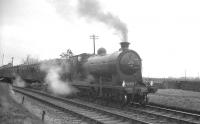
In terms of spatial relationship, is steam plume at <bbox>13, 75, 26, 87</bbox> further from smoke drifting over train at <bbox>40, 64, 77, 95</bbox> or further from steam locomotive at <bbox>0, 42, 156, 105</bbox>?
steam locomotive at <bbox>0, 42, 156, 105</bbox>

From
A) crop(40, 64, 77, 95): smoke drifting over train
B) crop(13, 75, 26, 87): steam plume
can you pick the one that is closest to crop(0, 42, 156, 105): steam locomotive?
crop(40, 64, 77, 95): smoke drifting over train

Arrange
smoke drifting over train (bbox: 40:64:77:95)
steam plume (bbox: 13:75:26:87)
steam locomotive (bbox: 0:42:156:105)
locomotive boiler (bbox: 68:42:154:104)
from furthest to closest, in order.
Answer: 1. steam plume (bbox: 13:75:26:87)
2. smoke drifting over train (bbox: 40:64:77:95)
3. steam locomotive (bbox: 0:42:156:105)
4. locomotive boiler (bbox: 68:42:154:104)

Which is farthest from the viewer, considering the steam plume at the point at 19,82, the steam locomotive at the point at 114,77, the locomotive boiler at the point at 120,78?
the steam plume at the point at 19,82

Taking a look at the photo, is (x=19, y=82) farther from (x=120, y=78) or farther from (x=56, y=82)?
(x=120, y=78)

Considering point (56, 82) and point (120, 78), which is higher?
point (120, 78)

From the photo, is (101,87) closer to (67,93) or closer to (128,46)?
(128,46)

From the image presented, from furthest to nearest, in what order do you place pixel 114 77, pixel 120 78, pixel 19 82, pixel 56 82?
pixel 19 82 < pixel 56 82 < pixel 114 77 < pixel 120 78

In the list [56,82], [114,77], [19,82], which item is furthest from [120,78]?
[19,82]

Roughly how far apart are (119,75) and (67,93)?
696 centimetres

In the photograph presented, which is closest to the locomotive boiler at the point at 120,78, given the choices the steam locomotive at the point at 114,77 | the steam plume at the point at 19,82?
the steam locomotive at the point at 114,77

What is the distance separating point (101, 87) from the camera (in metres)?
14.7

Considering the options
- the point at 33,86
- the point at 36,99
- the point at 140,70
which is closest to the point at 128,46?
the point at 140,70

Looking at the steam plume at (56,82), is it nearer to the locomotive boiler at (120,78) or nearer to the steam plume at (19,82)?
the locomotive boiler at (120,78)

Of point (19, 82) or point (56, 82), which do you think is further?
point (19, 82)
